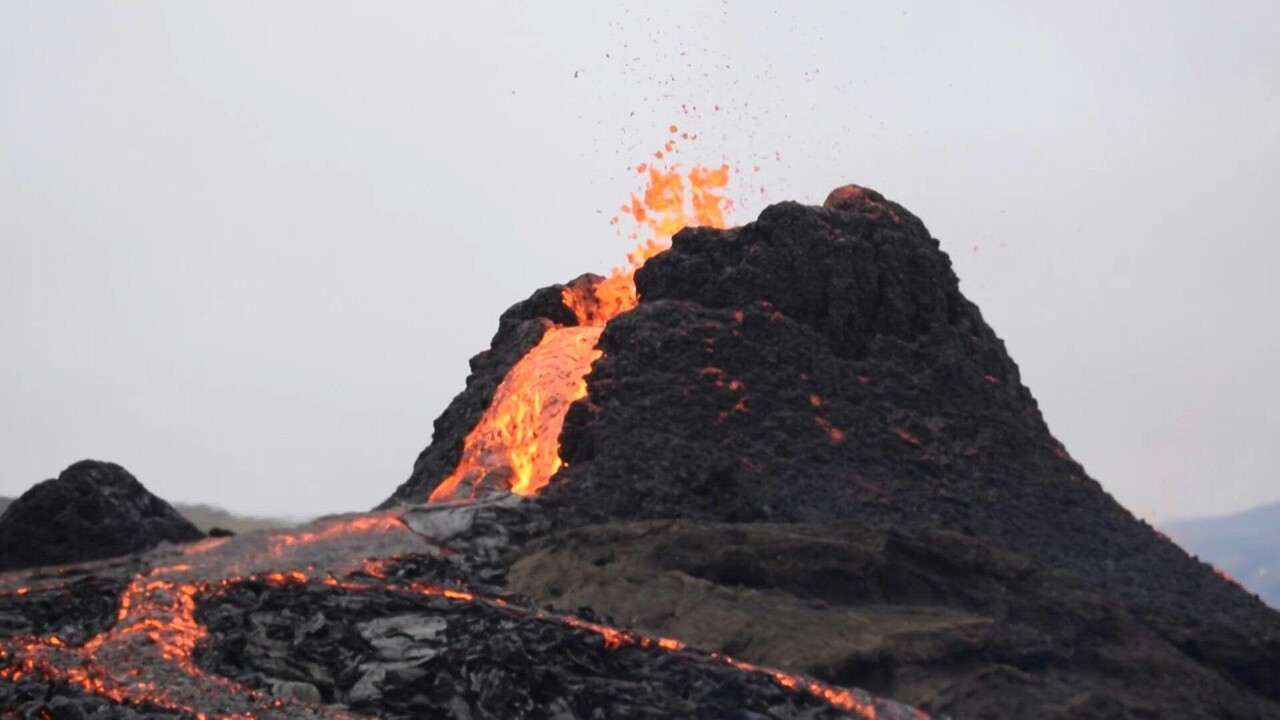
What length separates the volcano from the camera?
798 inches

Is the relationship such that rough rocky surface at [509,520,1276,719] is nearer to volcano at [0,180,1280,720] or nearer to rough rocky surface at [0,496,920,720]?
volcano at [0,180,1280,720]

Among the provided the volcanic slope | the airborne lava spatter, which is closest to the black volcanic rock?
the airborne lava spatter

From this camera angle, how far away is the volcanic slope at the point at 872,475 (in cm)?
2447

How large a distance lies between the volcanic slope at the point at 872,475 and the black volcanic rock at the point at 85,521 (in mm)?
6093

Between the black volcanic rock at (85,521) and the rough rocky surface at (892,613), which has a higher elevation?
the black volcanic rock at (85,521)

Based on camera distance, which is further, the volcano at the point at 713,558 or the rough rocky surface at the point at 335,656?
the volcano at the point at 713,558

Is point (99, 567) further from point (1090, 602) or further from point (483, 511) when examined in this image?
point (1090, 602)

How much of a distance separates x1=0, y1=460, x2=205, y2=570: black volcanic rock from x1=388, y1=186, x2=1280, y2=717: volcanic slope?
6.09 metres

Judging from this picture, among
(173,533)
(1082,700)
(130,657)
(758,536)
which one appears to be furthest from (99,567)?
(1082,700)

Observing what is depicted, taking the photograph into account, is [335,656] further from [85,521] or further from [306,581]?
[85,521]

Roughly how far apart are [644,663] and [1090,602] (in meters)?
8.21

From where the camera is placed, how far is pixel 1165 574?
29047mm

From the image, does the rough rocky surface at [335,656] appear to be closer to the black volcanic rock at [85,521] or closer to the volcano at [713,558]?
the volcano at [713,558]

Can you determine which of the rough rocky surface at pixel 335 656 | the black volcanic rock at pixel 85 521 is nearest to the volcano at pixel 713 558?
the rough rocky surface at pixel 335 656
